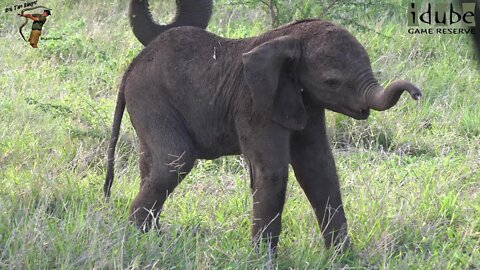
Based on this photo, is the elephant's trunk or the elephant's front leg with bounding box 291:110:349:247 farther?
the elephant's front leg with bounding box 291:110:349:247

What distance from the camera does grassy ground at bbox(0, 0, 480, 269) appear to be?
3.84 metres

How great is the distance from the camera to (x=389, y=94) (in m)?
3.57

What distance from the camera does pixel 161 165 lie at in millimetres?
4168

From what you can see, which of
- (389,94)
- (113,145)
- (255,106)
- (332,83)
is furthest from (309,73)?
(113,145)

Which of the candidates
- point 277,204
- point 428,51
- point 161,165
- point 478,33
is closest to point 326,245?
point 277,204

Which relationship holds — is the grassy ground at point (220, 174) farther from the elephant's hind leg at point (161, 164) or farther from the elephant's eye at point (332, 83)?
the elephant's eye at point (332, 83)

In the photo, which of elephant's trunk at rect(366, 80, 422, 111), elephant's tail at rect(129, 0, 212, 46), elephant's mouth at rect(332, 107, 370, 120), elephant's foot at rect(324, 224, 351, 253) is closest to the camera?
elephant's trunk at rect(366, 80, 422, 111)

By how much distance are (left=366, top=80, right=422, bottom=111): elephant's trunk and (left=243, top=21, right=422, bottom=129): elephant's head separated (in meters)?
0.07

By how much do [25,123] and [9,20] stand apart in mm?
2571

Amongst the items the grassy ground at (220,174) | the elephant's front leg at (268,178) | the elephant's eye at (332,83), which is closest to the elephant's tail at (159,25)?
the grassy ground at (220,174)

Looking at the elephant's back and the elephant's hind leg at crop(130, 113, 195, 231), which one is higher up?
the elephant's back

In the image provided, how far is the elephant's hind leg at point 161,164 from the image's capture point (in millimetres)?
4156

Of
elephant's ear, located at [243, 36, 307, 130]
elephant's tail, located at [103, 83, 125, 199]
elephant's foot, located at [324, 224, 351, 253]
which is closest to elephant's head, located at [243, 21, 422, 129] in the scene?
elephant's ear, located at [243, 36, 307, 130]

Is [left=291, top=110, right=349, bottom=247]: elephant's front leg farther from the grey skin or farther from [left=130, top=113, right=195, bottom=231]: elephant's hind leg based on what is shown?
[left=130, top=113, right=195, bottom=231]: elephant's hind leg
